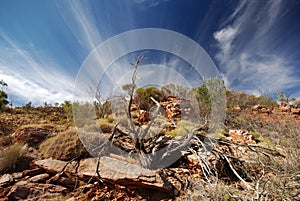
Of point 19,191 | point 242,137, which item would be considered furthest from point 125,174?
point 242,137

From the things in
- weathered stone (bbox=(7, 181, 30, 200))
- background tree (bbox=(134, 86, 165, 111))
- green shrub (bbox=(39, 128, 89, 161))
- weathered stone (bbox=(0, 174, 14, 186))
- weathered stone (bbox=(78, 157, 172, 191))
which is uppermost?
background tree (bbox=(134, 86, 165, 111))

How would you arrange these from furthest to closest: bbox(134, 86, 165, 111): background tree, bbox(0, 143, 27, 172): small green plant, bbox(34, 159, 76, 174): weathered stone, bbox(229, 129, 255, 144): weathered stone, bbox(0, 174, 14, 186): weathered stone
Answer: bbox(134, 86, 165, 111): background tree
bbox(229, 129, 255, 144): weathered stone
bbox(0, 143, 27, 172): small green plant
bbox(34, 159, 76, 174): weathered stone
bbox(0, 174, 14, 186): weathered stone

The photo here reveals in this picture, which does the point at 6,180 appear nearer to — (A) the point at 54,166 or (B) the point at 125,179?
(A) the point at 54,166

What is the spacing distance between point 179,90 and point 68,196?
6.51 m

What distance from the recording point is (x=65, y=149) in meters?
4.13

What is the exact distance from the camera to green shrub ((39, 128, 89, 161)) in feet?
13.3

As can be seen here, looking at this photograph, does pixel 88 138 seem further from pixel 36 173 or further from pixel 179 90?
pixel 179 90

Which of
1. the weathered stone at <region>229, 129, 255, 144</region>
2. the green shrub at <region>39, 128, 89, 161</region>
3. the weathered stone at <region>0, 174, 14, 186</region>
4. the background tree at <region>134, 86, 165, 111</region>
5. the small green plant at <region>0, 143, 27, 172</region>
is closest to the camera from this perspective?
the weathered stone at <region>0, 174, 14, 186</region>

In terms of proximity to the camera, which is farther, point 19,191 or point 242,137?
point 242,137

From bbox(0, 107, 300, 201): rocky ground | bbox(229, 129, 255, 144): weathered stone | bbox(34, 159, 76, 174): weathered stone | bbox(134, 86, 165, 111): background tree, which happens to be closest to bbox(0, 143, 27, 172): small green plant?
bbox(0, 107, 300, 201): rocky ground

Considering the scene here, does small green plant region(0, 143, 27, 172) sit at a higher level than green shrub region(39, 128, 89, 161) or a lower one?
lower

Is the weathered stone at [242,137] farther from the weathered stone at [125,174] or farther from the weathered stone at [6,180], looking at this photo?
the weathered stone at [6,180]

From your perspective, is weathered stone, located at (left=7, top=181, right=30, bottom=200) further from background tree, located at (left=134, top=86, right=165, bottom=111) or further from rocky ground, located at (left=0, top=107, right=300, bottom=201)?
background tree, located at (left=134, top=86, right=165, bottom=111)

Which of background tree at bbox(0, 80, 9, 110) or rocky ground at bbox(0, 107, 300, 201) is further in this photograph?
background tree at bbox(0, 80, 9, 110)
